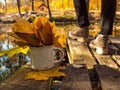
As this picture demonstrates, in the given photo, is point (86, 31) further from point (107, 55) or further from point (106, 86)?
point (106, 86)

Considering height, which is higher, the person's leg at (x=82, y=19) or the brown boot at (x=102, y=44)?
the person's leg at (x=82, y=19)

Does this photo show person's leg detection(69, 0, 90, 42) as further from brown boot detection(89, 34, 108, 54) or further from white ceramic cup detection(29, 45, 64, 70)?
white ceramic cup detection(29, 45, 64, 70)

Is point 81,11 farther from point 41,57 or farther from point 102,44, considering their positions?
point 41,57

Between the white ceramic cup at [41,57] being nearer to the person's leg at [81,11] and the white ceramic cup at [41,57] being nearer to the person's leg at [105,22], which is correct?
the person's leg at [105,22]

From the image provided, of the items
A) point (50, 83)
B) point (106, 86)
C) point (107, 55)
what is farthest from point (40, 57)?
point (107, 55)

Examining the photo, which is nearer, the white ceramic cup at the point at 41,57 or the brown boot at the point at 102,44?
the white ceramic cup at the point at 41,57

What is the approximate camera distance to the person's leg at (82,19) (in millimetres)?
2796

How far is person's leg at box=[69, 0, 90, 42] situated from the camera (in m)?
2.80

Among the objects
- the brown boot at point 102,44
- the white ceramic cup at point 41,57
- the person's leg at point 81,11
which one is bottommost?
the brown boot at point 102,44

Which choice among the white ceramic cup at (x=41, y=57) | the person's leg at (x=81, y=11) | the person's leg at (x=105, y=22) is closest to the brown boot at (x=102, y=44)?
the person's leg at (x=105, y=22)

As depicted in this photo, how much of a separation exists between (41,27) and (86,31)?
154cm

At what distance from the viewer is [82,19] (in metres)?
2.88

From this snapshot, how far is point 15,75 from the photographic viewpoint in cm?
149

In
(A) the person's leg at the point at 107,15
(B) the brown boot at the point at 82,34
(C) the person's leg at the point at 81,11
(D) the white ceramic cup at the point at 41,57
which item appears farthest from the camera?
(B) the brown boot at the point at 82,34
